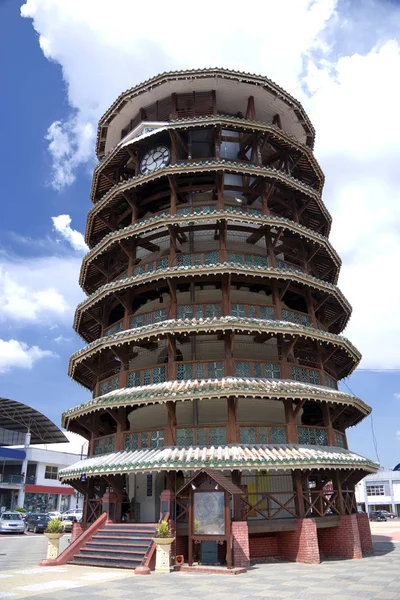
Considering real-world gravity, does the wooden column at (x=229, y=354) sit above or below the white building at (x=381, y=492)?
above

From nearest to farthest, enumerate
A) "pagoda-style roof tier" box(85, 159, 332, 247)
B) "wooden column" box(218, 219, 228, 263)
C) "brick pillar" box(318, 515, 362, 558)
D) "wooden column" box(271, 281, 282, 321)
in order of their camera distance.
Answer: "brick pillar" box(318, 515, 362, 558) < "wooden column" box(271, 281, 282, 321) < "wooden column" box(218, 219, 228, 263) < "pagoda-style roof tier" box(85, 159, 332, 247)

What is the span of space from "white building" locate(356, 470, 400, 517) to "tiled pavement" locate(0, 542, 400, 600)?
82.3 meters

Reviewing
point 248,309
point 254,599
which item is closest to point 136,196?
point 248,309

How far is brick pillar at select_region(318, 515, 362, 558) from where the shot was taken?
22531 millimetres

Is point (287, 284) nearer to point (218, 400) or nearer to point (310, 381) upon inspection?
point (310, 381)

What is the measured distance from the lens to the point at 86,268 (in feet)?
102

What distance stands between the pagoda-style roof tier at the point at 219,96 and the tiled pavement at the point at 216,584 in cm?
2465

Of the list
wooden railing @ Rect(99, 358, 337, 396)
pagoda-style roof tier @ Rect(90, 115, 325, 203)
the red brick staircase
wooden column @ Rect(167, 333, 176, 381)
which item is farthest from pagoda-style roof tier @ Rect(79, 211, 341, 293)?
the red brick staircase

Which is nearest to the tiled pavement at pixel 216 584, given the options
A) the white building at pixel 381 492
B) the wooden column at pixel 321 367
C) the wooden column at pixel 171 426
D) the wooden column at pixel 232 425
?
the wooden column at pixel 232 425

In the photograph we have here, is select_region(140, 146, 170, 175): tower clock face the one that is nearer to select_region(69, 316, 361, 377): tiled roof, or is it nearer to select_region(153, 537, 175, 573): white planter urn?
select_region(69, 316, 361, 377): tiled roof

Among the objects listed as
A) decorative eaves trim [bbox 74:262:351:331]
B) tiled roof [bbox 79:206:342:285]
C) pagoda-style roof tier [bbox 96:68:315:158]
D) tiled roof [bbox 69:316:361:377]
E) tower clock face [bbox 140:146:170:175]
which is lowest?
tiled roof [bbox 69:316:361:377]

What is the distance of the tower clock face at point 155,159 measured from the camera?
3000 centimetres

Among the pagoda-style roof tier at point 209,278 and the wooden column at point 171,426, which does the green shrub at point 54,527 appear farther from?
the pagoda-style roof tier at point 209,278

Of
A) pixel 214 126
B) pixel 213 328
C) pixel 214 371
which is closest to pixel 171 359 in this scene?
pixel 214 371
